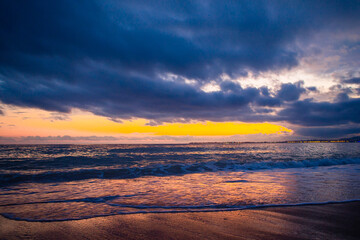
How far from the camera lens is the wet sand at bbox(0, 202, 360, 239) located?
12.1 feet

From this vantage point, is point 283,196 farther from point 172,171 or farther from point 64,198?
point 172,171

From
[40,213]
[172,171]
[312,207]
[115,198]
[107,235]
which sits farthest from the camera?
[172,171]

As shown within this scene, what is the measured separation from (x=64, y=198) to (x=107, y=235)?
13.1 ft

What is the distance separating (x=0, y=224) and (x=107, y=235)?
2762 mm

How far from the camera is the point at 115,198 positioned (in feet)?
21.6

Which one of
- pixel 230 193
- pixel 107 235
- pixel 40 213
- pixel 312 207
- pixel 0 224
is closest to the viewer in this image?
pixel 107 235

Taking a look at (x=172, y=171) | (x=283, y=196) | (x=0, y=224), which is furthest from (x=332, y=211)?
(x=172, y=171)

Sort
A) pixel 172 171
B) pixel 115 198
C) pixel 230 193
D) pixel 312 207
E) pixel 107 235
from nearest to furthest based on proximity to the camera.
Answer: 1. pixel 107 235
2. pixel 312 207
3. pixel 115 198
4. pixel 230 193
5. pixel 172 171

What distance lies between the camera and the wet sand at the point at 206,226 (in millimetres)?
3703

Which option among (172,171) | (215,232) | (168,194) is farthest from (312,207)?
(172,171)

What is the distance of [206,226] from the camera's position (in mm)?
4102

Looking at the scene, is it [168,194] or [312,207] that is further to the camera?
[168,194]

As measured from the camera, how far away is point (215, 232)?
12.5ft

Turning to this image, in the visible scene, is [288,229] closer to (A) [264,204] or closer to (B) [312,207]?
(A) [264,204]
